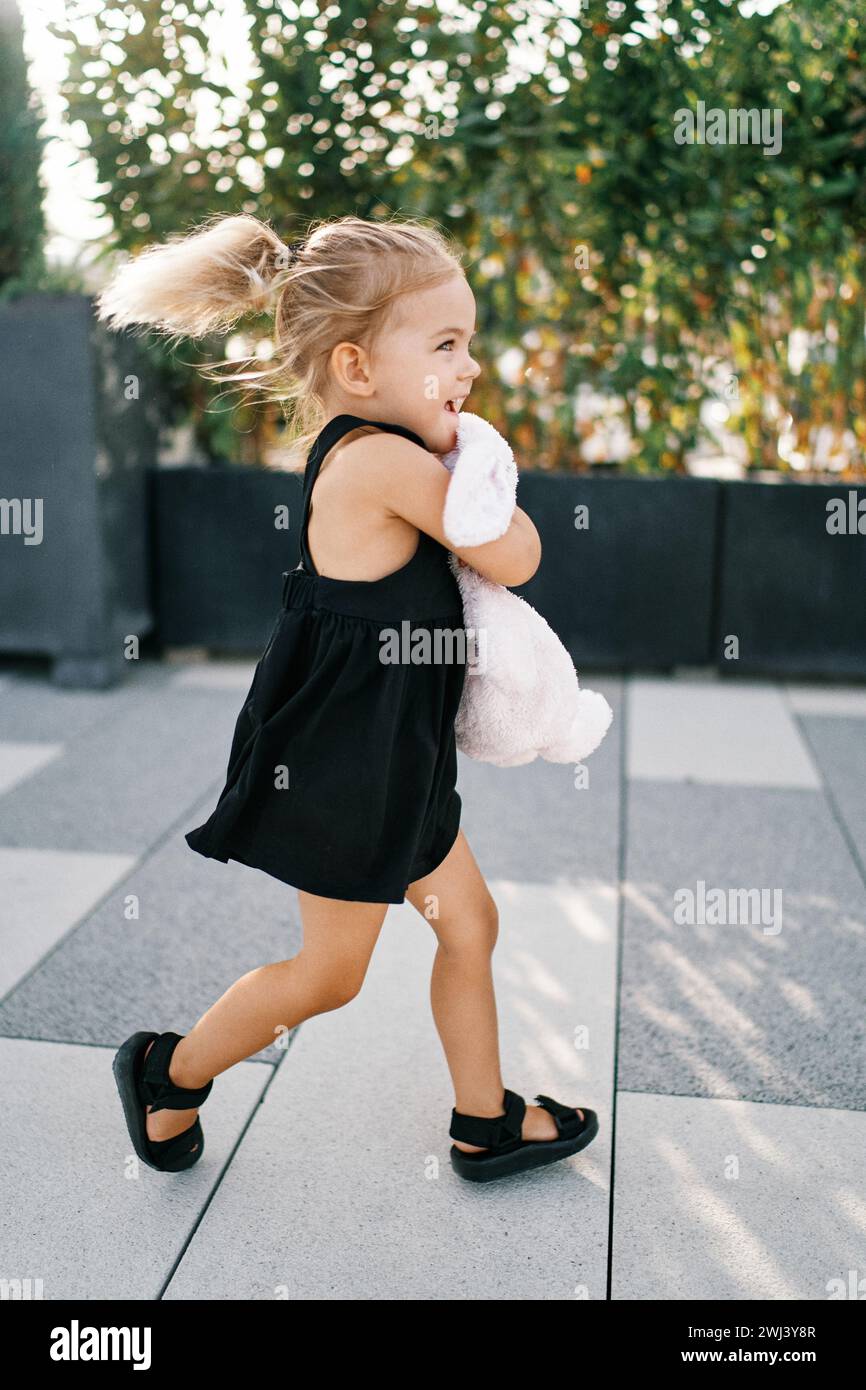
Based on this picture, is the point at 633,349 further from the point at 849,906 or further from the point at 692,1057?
the point at 692,1057

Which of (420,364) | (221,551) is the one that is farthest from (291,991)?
(221,551)

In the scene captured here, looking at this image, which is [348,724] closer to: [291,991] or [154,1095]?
[291,991]

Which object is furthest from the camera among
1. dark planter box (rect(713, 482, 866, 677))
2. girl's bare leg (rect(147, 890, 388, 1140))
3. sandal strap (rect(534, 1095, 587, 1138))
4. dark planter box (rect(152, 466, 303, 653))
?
dark planter box (rect(152, 466, 303, 653))

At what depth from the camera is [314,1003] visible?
1813 mm

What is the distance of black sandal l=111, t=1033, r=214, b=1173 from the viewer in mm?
1927

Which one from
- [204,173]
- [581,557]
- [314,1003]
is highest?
[204,173]

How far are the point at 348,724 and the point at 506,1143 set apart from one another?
74 centimetres

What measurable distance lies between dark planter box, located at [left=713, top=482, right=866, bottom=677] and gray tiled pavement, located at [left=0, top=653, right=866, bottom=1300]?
944mm

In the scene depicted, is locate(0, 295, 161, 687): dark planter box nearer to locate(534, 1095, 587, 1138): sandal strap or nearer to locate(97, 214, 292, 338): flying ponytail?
locate(97, 214, 292, 338): flying ponytail

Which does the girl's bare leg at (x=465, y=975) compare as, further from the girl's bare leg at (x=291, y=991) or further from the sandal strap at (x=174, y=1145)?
the sandal strap at (x=174, y=1145)

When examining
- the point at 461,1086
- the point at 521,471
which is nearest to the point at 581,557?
the point at 521,471

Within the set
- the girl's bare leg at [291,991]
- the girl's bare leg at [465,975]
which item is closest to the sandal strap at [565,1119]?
the girl's bare leg at [465,975]

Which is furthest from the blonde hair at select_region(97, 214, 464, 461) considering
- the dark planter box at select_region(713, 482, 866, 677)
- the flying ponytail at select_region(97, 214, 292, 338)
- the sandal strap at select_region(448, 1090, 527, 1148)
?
the dark planter box at select_region(713, 482, 866, 677)

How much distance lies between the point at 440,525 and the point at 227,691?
3177 mm
